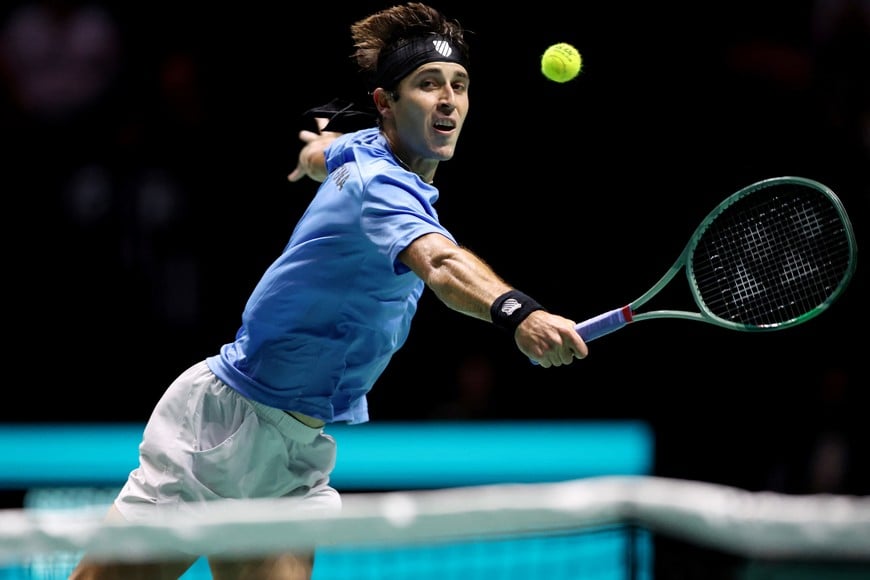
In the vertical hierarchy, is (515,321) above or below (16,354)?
above

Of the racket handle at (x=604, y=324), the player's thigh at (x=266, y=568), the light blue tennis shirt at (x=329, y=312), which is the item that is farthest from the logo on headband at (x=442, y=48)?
the player's thigh at (x=266, y=568)

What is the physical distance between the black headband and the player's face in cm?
2

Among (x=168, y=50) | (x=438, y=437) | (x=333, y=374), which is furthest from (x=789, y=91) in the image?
(x=333, y=374)

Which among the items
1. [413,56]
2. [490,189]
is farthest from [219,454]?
[490,189]

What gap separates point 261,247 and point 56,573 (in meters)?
2.47

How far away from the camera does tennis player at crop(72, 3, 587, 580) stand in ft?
14.6

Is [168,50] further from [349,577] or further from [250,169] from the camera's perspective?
[349,577]

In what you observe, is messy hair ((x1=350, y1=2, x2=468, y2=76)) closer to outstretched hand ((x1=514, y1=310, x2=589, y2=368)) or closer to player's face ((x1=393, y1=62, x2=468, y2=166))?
player's face ((x1=393, y1=62, x2=468, y2=166))

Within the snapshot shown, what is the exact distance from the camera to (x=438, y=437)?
25.6 ft

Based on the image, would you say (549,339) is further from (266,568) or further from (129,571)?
(129,571)

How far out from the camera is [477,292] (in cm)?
395

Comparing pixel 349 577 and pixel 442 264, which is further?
pixel 349 577

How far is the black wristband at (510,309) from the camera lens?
12.7ft

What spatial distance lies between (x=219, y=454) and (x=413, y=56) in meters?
1.42
